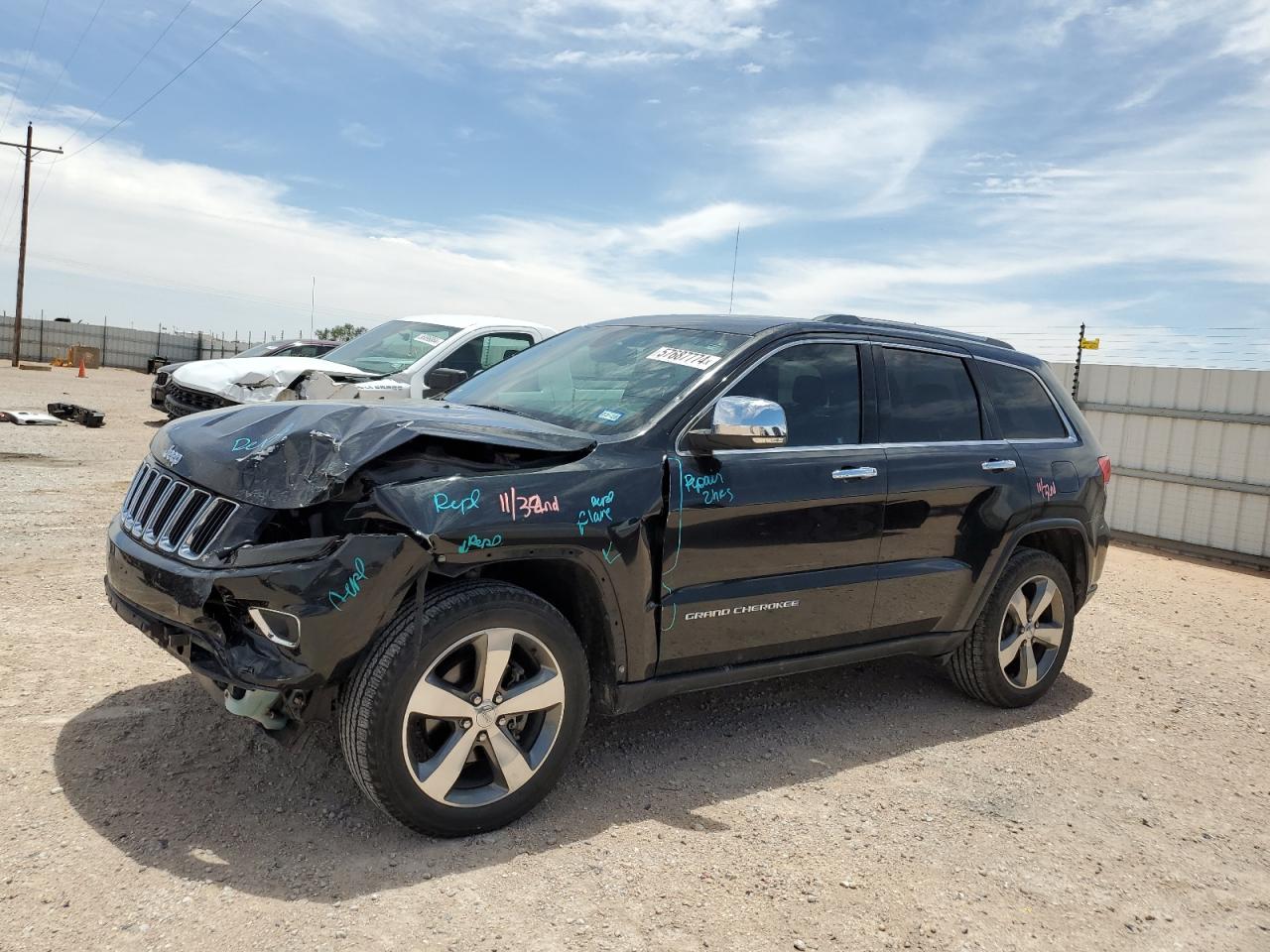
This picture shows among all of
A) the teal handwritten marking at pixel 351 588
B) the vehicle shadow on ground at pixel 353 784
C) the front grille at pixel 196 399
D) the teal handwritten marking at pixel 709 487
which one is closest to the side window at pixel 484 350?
the front grille at pixel 196 399

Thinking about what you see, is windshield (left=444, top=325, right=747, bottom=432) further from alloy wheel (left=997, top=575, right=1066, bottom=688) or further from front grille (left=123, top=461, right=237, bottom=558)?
alloy wheel (left=997, top=575, right=1066, bottom=688)

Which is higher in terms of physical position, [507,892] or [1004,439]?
[1004,439]

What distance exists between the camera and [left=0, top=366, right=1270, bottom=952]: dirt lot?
2.91m

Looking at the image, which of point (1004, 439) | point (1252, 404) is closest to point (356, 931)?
point (1004, 439)

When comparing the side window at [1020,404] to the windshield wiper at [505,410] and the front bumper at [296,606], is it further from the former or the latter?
the front bumper at [296,606]

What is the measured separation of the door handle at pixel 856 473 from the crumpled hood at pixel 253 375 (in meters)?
5.89

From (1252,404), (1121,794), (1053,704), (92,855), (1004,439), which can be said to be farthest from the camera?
(1252,404)

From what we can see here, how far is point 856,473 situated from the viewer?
422 centimetres

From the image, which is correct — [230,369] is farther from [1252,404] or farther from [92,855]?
[1252,404]

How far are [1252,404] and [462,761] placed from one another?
410 inches

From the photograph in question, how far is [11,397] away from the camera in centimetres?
1919

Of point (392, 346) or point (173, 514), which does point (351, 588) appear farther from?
point (392, 346)

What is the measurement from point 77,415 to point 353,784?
12.9 metres

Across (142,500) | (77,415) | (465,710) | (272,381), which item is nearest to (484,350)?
(272,381)
